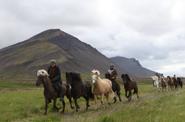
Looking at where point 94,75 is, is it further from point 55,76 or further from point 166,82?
point 166,82

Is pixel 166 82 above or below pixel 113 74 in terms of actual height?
above

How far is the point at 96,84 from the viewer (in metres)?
28.3

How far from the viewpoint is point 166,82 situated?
5744 cm

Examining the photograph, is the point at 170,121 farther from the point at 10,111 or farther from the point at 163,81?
the point at 163,81

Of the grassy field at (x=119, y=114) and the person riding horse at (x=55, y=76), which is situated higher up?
the person riding horse at (x=55, y=76)

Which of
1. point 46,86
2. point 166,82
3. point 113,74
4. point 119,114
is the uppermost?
point 166,82

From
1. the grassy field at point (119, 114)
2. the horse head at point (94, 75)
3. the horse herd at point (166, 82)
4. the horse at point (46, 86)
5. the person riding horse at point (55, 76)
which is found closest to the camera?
the grassy field at point (119, 114)

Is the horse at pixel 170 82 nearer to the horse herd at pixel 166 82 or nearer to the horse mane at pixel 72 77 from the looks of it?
the horse herd at pixel 166 82

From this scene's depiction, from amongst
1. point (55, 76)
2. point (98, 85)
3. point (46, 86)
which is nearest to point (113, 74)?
point (98, 85)

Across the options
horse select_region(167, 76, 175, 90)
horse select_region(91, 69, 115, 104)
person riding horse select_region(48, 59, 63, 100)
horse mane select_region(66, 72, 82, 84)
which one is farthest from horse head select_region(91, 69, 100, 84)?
horse select_region(167, 76, 175, 90)

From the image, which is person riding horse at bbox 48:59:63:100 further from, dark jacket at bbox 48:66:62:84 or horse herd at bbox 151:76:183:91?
horse herd at bbox 151:76:183:91

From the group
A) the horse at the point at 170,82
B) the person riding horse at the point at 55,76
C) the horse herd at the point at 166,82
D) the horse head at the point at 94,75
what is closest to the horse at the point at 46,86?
the person riding horse at the point at 55,76

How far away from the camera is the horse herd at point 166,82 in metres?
56.2

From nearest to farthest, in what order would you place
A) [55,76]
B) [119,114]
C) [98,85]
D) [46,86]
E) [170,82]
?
[119,114] < [46,86] < [55,76] < [98,85] < [170,82]
